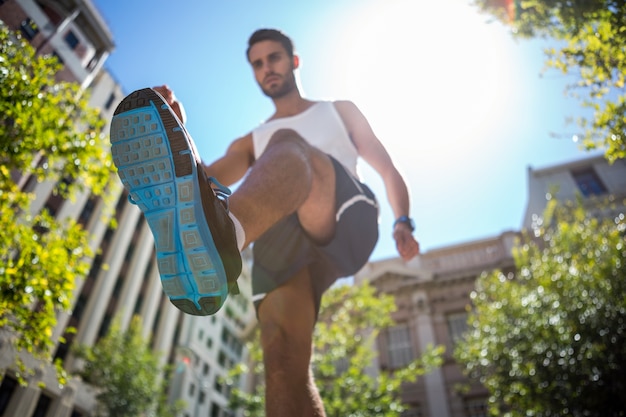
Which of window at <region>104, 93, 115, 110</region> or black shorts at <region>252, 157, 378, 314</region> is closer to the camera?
black shorts at <region>252, 157, 378, 314</region>

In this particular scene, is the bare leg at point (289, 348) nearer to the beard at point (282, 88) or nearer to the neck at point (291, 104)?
the neck at point (291, 104)

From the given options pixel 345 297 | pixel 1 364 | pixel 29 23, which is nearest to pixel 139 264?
pixel 1 364

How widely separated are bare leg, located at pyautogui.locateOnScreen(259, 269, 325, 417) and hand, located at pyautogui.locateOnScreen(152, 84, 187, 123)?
127cm

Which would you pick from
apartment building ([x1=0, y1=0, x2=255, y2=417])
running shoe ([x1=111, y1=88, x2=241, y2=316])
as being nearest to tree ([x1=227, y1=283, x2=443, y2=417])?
apartment building ([x1=0, y1=0, x2=255, y2=417])

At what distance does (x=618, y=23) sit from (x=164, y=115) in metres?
4.86

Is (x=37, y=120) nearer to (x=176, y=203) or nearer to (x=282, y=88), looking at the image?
(x=282, y=88)

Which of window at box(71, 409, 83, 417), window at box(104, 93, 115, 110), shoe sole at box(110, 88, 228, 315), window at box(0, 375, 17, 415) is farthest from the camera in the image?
window at box(104, 93, 115, 110)

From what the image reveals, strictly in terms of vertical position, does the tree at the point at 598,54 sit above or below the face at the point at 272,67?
above

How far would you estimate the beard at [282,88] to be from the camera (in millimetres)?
3307

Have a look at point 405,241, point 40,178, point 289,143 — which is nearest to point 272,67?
point 289,143

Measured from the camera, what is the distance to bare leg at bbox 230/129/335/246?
2.08 m

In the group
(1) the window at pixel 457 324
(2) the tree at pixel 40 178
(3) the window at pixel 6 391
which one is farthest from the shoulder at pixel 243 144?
(3) the window at pixel 6 391

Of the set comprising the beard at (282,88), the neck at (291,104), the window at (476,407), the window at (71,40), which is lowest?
the neck at (291,104)

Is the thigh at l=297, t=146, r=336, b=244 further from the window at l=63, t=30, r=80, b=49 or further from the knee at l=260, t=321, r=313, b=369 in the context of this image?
the window at l=63, t=30, r=80, b=49
